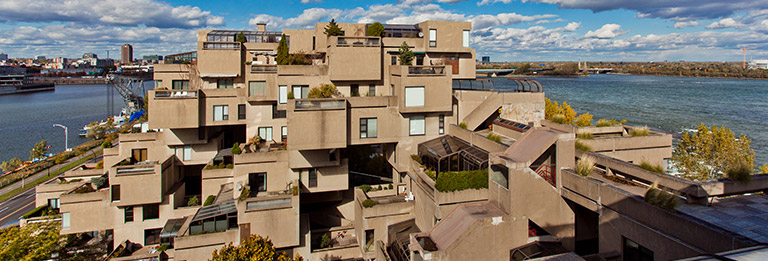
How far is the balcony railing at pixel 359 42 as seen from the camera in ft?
88.2

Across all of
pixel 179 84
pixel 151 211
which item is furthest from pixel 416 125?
pixel 179 84

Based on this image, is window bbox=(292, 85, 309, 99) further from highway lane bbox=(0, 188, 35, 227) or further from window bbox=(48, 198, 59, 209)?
highway lane bbox=(0, 188, 35, 227)

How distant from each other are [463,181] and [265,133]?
17.6m

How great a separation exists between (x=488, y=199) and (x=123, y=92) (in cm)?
9721

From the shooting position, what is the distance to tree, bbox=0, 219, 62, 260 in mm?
23633

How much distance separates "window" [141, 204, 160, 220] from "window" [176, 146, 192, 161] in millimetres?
4838

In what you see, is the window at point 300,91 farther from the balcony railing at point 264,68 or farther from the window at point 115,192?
the window at point 115,192

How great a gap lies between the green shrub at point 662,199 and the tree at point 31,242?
3049 centimetres

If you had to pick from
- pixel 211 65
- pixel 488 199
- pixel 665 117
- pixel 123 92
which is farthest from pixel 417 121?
pixel 123 92

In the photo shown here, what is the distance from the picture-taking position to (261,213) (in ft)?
75.6

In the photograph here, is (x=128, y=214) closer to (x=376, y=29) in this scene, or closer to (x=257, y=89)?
(x=257, y=89)

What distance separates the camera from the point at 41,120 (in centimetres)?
10044

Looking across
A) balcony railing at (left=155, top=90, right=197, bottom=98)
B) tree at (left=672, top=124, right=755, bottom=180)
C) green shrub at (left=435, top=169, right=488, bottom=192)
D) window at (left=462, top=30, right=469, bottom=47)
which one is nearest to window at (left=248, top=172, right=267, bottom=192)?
balcony railing at (left=155, top=90, right=197, bottom=98)

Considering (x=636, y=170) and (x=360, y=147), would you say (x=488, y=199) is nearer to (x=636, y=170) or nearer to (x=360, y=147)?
(x=636, y=170)
